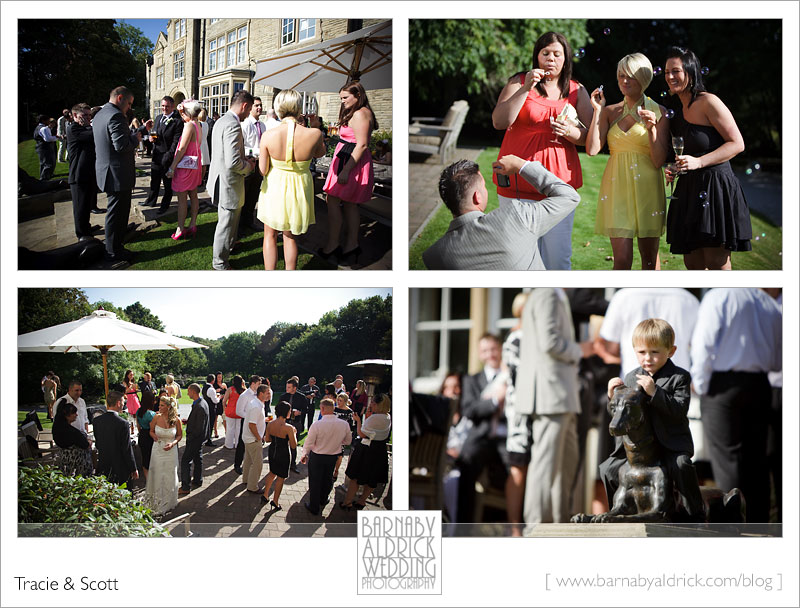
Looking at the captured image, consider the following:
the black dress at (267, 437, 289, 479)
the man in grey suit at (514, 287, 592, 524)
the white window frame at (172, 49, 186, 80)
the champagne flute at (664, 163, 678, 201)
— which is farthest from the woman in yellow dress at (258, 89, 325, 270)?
the champagne flute at (664, 163, 678, 201)

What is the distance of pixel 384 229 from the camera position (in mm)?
4699

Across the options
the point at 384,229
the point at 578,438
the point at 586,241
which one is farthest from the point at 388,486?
the point at 586,241

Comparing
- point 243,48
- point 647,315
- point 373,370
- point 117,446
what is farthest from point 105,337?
point 647,315

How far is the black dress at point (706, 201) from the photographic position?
15.0 ft

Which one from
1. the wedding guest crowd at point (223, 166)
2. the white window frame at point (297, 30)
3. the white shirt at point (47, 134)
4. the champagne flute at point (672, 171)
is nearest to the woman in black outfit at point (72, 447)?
the wedding guest crowd at point (223, 166)

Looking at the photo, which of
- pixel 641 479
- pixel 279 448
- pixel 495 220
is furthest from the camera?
pixel 279 448

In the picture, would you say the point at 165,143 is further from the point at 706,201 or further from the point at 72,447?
the point at 706,201

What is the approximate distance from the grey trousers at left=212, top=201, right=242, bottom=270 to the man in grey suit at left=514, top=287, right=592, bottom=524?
171cm

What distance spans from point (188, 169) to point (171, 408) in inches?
53.4

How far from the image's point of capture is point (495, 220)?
14.5 ft

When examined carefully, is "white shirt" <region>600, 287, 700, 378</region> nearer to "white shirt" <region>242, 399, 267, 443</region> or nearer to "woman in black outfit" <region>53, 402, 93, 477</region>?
"white shirt" <region>242, 399, 267, 443</region>

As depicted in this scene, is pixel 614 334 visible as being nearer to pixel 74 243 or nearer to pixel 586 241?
pixel 586 241

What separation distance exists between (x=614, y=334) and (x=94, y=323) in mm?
2896

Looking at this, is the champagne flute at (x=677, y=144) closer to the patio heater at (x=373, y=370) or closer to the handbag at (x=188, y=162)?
the patio heater at (x=373, y=370)
